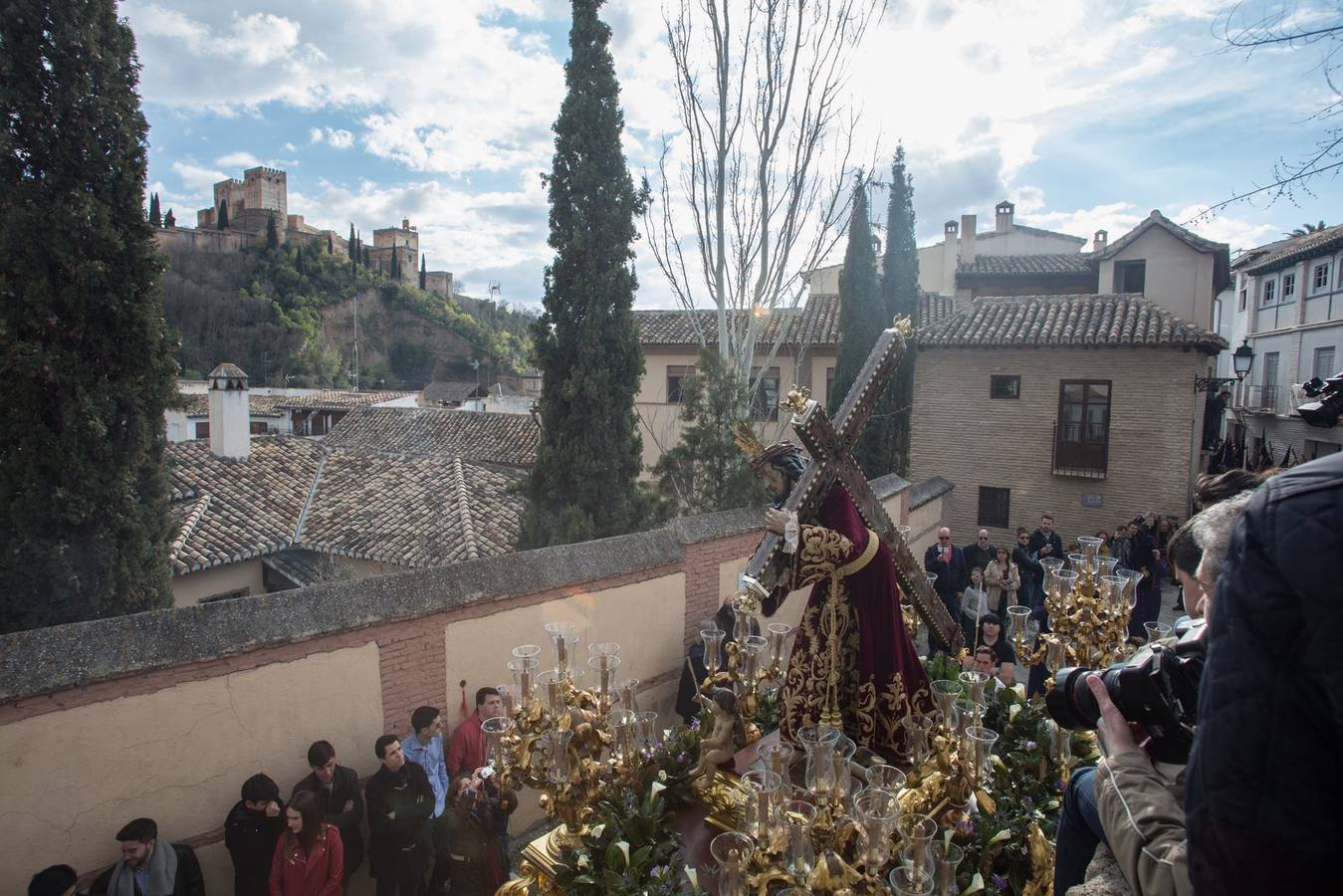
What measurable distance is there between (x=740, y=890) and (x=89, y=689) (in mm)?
3280

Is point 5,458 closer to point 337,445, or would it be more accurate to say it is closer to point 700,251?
point 700,251

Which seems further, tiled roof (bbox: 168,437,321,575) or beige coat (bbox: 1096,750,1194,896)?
tiled roof (bbox: 168,437,321,575)

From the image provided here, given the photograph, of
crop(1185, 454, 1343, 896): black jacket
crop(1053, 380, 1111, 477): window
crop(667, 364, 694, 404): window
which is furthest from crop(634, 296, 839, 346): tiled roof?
crop(1185, 454, 1343, 896): black jacket

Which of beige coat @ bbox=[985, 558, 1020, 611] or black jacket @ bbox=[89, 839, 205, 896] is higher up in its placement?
beige coat @ bbox=[985, 558, 1020, 611]

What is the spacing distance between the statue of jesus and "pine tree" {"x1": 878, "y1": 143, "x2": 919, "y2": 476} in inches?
535

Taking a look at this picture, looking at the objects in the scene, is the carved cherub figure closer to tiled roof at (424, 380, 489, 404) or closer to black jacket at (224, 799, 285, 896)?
black jacket at (224, 799, 285, 896)

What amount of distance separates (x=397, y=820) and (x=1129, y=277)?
22.1m

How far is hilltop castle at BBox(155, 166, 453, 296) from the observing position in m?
70.3

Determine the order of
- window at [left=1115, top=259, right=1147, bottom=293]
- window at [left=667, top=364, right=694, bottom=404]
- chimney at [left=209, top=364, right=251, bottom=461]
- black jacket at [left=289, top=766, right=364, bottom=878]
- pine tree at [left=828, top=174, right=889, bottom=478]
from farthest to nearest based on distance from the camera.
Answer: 1. window at [left=667, top=364, right=694, bottom=404]
2. window at [left=1115, top=259, right=1147, bottom=293]
3. chimney at [left=209, top=364, right=251, bottom=461]
4. pine tree at [left=828, top=174, right=889, bottom=478]
5. black jacket at [left=289, top=766, right=364, bottom=878]

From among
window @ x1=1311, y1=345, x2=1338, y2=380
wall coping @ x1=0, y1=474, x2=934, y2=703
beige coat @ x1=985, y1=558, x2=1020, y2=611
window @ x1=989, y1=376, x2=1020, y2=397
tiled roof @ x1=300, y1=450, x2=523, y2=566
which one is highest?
window @ x1=1311, y1=345, x2=1338, y2=380

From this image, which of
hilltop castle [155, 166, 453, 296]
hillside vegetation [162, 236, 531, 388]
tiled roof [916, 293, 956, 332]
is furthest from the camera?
hilltop castle [155, 166, 453, 296]

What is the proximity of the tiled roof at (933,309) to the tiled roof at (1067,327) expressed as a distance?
1.11 metres

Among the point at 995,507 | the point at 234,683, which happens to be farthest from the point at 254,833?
the point at 995,507

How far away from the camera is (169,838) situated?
3895 mm
